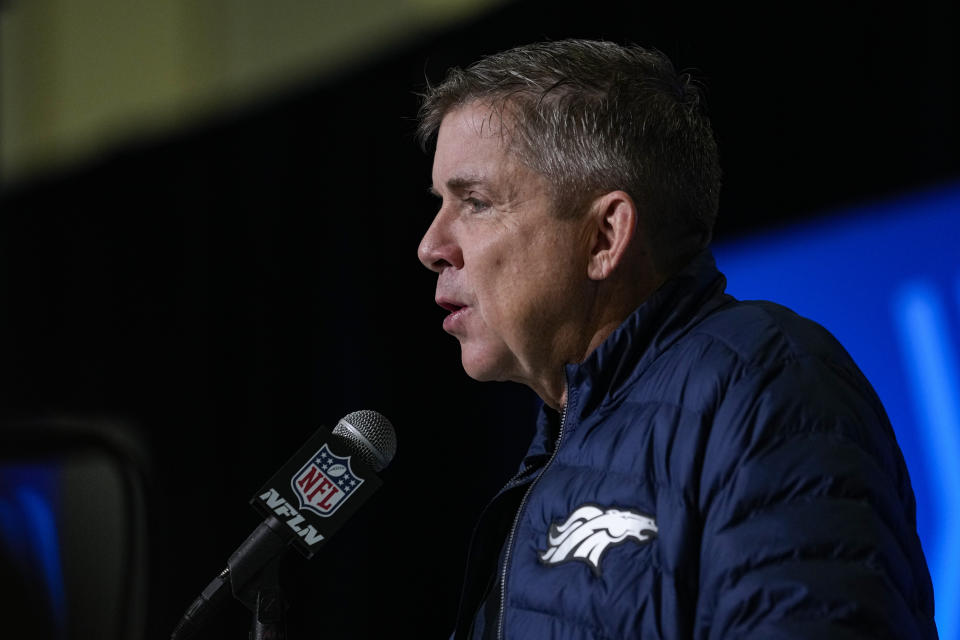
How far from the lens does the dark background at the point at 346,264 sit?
2.12m

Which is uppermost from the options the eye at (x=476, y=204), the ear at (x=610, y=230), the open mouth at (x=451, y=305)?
the eye at (x=476, y=204)

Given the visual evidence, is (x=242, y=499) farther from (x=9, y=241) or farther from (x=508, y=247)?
(x=508, y=247)

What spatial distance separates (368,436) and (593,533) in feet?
1.26

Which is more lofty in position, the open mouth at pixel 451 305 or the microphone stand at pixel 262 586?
the open mouth at pixel 451 305

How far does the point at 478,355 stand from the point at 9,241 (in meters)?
3.76

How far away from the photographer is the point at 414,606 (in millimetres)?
3094

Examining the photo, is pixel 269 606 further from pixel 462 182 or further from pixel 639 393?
pixel 462 182

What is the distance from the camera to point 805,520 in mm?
940

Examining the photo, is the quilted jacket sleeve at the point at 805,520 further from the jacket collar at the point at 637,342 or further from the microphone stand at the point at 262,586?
the microphone stand at the point at 262,586

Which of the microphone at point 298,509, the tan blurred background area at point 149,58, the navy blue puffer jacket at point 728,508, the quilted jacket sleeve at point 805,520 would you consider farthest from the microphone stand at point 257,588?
the tan blurred background area at point 149,58

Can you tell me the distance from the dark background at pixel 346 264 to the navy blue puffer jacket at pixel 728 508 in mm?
1069

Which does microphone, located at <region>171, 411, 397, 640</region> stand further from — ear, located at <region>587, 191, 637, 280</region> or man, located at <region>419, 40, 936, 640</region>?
ear, located at <region>587, 191, 637, 280</region>

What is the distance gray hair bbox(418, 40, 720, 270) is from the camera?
139 cm

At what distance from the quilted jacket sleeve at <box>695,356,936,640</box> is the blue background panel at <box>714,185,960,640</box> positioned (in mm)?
880
